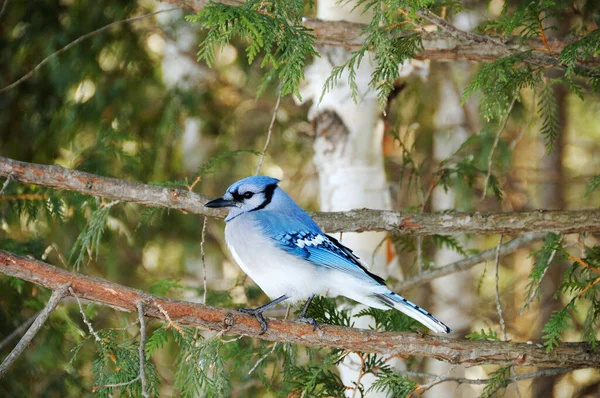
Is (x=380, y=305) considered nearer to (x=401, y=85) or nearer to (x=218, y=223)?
(x=401, y=85)

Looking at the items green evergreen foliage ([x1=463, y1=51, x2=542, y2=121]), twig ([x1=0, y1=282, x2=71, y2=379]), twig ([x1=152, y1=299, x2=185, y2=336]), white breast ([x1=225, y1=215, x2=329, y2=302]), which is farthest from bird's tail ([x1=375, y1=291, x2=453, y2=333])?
twig ([x1=0, y1=282, x2=71, y2=379])

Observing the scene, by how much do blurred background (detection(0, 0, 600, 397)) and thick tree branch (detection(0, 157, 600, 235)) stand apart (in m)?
0.14

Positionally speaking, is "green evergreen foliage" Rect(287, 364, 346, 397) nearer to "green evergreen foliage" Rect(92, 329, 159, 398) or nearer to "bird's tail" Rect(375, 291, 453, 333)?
"bird's tail" Rect(375, 291, 453, 333)

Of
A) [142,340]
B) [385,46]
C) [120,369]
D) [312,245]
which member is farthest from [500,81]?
[120,369]

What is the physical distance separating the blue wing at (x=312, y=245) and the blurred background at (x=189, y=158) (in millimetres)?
410

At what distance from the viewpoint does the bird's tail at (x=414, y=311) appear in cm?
239

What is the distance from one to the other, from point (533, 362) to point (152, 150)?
258 cm

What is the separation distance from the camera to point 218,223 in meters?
5.40

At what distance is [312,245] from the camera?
2.59 meters

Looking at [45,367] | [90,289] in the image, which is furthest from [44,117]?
[90,289]

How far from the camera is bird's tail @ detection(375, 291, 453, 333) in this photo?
94.1 inches

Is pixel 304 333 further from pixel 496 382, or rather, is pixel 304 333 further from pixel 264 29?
pixel 264 29

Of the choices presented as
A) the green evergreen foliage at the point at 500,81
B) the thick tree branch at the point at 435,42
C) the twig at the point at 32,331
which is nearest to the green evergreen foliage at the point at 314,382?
the twig at the point at 32,331

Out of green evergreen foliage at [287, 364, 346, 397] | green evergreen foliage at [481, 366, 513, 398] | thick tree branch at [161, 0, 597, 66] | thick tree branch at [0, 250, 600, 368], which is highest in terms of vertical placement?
thick tree branch at [161, 0, 597, 66]
